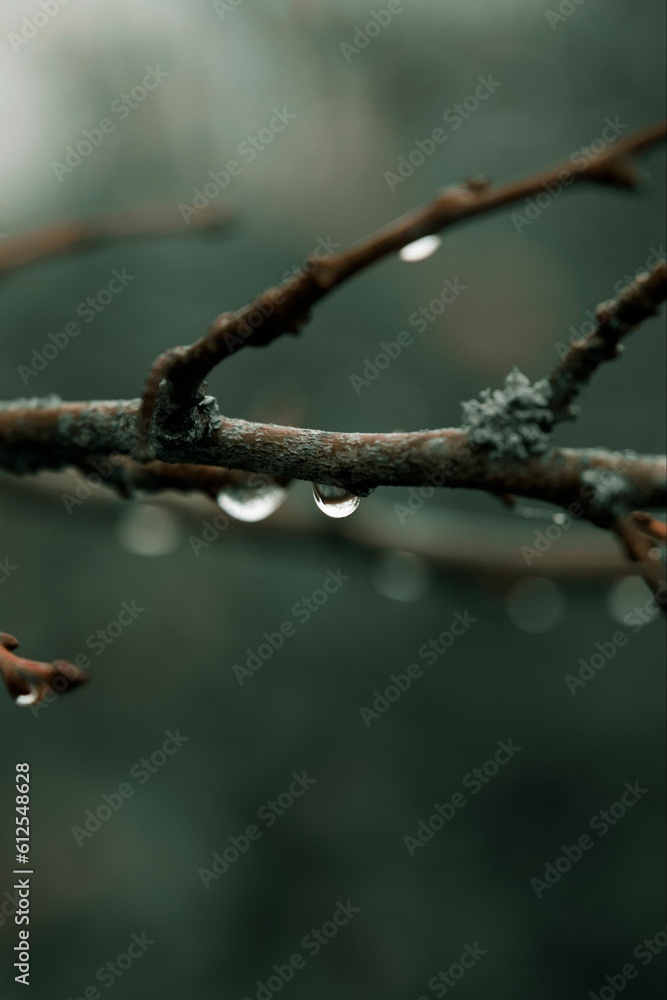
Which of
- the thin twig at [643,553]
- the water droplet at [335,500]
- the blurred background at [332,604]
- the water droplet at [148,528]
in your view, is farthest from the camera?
the blurred background at [332,604]

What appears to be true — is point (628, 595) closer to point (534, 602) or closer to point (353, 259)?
point (534, 602)

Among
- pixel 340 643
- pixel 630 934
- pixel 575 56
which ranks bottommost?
pixel 630 934

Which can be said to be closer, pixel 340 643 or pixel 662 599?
pixel 662 599

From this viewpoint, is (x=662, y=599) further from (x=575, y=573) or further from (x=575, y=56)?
(x=575, y=56)

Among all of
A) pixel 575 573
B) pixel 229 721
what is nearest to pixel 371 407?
pixel 229 721

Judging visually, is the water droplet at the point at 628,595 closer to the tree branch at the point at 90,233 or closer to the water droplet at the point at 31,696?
the tree branch at the point at 90,233

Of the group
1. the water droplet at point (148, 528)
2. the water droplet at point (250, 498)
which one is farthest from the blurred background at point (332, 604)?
the water droplet at point (250, 498)

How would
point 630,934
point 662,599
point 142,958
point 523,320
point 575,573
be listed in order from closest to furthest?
point 662,599, point 575,573, point 142,958, point 630,934, point 523,320
